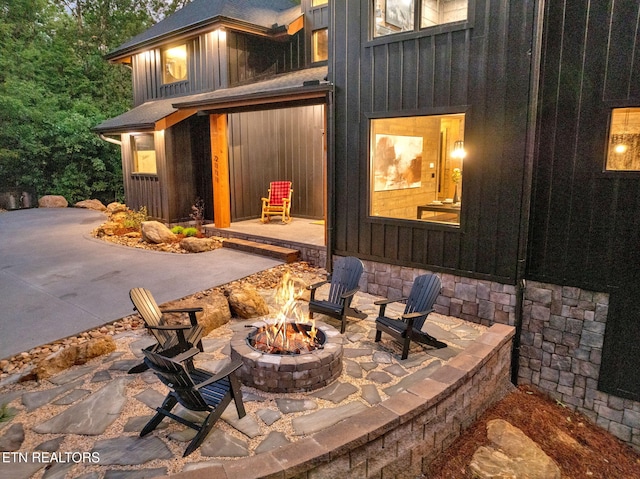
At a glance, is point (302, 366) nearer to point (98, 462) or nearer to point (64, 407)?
point (98, 462)

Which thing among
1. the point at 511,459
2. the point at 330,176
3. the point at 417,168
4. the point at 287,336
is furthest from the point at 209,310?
the point at 417,168

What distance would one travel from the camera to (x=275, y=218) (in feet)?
35.8

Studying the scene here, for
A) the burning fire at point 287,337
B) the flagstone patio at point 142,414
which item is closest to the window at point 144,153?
the flagstone patio at point 142,414

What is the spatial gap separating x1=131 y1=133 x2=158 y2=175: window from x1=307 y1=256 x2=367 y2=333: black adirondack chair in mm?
7476

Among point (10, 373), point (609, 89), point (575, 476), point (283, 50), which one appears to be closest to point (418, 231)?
point (609, 89)

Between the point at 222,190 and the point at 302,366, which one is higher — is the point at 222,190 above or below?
above

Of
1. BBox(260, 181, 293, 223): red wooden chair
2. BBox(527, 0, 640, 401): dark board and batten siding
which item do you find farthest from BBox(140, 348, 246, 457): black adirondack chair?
BBox(260, 181, 293, 223): red wooden chair

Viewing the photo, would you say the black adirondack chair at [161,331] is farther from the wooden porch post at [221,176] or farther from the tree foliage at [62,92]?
the tree foliage at [62,92]

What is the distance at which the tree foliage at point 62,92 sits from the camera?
15.0m

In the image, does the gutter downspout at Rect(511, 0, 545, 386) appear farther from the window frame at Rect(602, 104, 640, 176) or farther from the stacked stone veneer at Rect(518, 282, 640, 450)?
the window frame at Rect(602, 104, 640, 176)

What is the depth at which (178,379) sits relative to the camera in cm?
278

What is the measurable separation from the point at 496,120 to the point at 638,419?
12.1ft

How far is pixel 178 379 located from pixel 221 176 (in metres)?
7.29

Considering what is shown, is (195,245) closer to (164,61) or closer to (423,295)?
(423,295)
